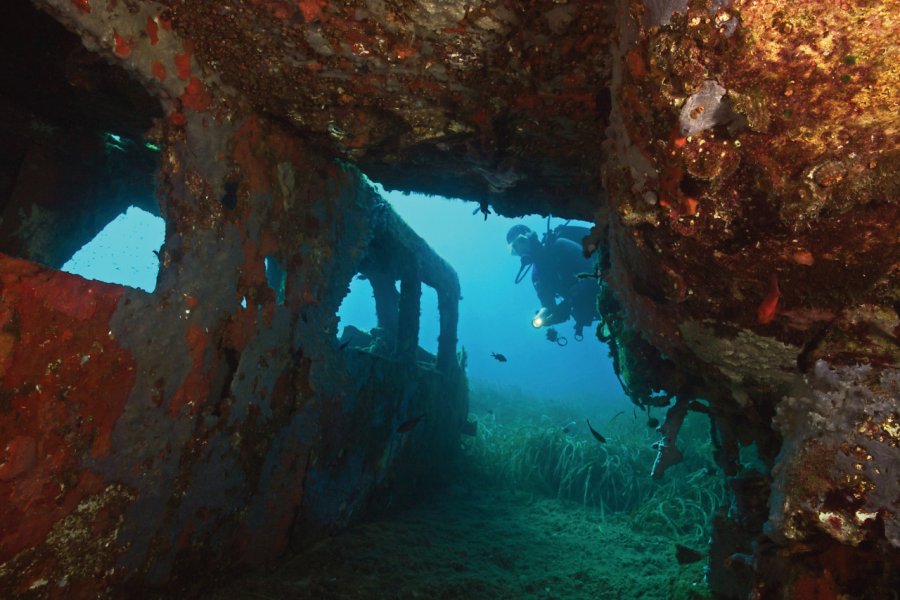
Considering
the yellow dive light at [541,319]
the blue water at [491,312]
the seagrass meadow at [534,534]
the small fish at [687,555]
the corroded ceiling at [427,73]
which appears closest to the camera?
the corroded ceiling at [427,73]

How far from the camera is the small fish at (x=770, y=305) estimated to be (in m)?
1.67

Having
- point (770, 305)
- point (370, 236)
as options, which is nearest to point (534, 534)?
point (370, 236)

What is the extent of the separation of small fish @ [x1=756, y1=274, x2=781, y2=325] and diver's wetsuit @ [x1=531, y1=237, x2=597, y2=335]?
23.8 feet

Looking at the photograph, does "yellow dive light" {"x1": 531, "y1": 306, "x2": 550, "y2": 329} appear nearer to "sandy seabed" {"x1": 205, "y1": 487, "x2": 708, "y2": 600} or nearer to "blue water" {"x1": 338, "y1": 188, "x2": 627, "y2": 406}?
"sandy seabed" {"x1": 205, "y1": 487, "x2": 708, "y2": 600}

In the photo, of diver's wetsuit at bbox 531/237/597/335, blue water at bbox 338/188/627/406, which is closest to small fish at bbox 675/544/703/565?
diver's wetsuit at bbox 531/237/597/335

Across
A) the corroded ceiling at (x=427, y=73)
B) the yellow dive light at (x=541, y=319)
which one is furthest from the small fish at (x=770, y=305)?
the yellow dive light at (x=541, y=319)

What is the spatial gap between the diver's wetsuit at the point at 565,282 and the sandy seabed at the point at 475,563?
419 cm

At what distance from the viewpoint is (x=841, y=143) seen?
1.24m

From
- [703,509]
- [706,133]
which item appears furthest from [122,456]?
[703,509]

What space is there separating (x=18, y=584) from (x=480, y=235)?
13063 cm

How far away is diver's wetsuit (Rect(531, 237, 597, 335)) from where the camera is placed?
927 centimetres

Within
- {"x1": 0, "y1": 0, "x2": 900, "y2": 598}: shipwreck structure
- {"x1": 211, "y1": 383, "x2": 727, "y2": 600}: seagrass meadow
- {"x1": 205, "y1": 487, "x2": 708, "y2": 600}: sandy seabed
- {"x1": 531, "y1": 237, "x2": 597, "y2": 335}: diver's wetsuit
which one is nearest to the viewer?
{"x1": 0, "y1": 0, "x2": 900, "y2": 598}: shipwreck structure

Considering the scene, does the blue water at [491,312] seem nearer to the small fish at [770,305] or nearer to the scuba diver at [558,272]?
the scuba diver at [558,272]

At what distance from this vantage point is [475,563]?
4191mm
